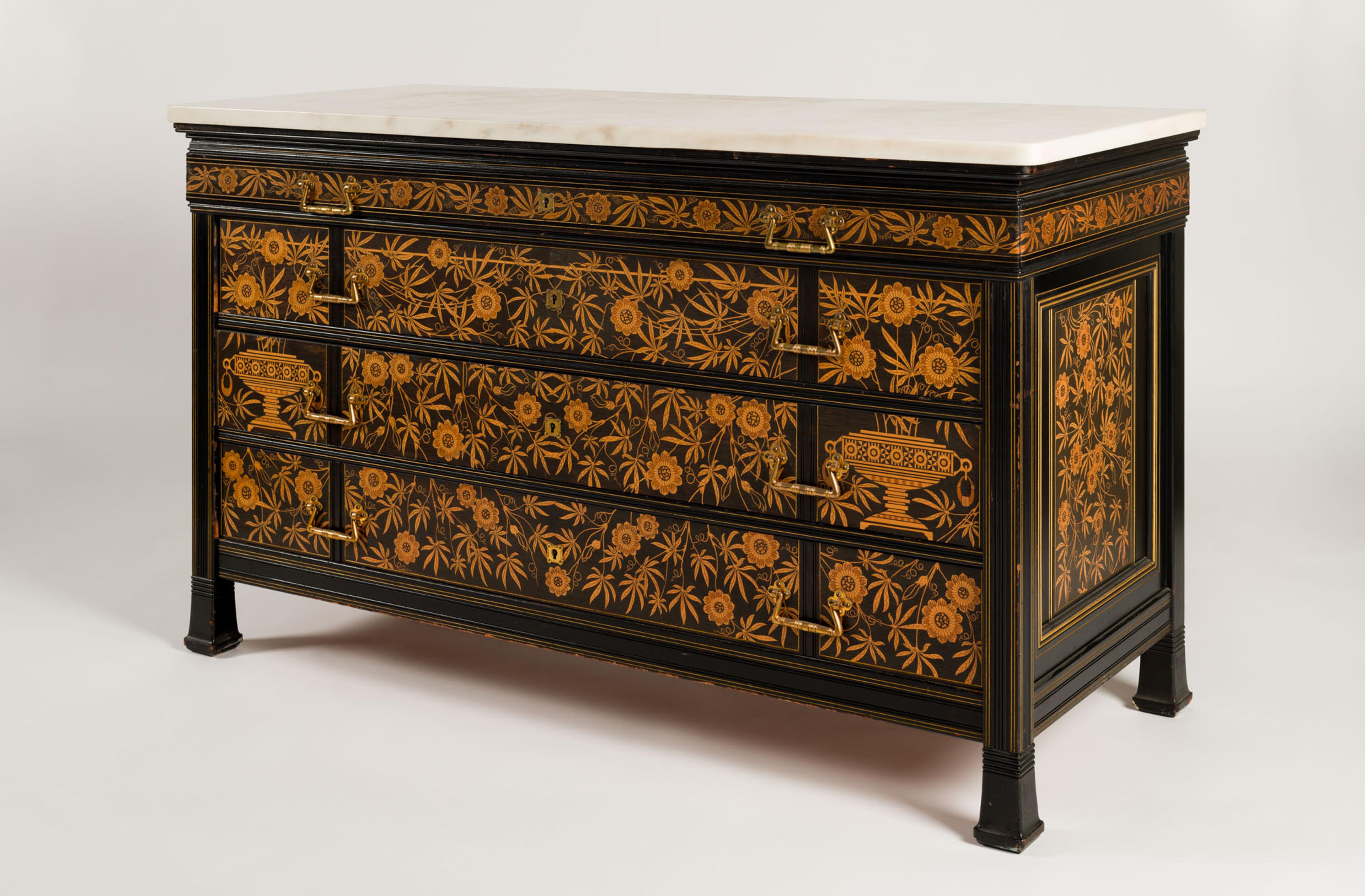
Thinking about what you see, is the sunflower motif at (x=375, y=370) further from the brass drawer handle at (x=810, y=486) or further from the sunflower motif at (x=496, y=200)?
the brass drawer handle at (x=810, y=486)

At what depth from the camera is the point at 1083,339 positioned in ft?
10.6

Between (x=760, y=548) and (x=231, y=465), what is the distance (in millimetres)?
1369

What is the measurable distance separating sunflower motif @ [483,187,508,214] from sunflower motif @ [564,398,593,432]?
0.40 meters

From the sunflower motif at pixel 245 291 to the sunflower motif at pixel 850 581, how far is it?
147 centimetres

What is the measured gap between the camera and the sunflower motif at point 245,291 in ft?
12.6

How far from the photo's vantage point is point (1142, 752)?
346 centimetres

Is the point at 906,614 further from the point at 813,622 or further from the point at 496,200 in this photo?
the point at 496,200

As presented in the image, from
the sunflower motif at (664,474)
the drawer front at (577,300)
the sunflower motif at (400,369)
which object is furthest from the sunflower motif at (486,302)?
the sunflower motif at (664,474)

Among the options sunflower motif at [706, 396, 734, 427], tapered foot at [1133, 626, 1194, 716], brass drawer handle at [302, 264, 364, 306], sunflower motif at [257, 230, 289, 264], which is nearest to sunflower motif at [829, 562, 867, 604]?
sunflower motif at [706, 396, 734, 427]

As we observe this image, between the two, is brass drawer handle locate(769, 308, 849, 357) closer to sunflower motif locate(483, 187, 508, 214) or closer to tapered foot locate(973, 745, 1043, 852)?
sunflower motif locate(483, 187, 508, 214)

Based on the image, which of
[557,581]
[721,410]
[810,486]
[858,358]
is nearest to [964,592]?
[810,486]
